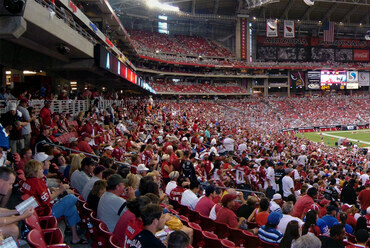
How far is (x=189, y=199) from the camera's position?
20.9 feet

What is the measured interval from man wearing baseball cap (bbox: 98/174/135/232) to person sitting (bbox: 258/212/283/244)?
6.79 ft

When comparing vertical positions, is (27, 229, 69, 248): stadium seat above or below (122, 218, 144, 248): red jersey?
above

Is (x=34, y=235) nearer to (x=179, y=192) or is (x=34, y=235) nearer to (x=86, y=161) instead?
(x=86, y=161)

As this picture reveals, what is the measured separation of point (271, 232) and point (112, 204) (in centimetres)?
235

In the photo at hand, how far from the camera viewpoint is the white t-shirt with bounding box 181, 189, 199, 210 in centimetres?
635

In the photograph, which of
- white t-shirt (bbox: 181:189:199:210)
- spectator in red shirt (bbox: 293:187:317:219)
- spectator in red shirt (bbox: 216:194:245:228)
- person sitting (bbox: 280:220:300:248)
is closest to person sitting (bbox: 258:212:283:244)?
person sitting (bbox: 280:220:300:248)

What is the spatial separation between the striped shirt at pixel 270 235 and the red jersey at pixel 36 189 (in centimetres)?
317

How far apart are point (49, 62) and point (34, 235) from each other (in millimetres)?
11063

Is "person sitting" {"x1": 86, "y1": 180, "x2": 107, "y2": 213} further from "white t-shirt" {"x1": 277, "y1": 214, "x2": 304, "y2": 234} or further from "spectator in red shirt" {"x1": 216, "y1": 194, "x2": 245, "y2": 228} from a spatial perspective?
"white t-shirt" {"x1": 277, "y1": 214, "x2": 304, "y2": 234}

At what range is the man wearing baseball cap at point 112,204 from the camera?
15.6ft

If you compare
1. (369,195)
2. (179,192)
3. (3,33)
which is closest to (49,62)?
(3,33)

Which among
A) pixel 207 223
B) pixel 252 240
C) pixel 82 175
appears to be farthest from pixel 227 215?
pixel 82 175

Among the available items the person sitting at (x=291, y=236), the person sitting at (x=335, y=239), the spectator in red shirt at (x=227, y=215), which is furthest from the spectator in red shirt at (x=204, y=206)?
the person sitting at (x=335, y=239)

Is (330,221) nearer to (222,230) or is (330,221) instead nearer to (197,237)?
(222,230)
